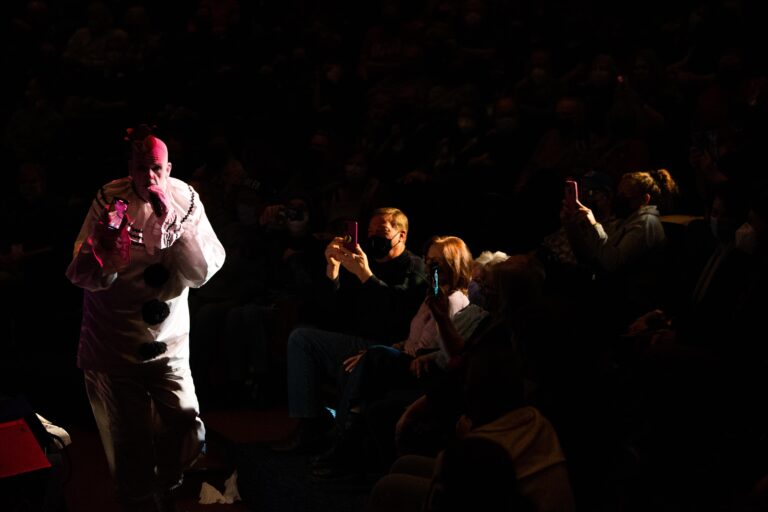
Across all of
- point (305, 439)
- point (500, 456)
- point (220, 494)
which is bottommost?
point (220, 494)

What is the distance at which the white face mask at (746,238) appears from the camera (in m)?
3.29

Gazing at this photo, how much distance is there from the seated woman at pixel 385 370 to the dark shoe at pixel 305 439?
1.22ft

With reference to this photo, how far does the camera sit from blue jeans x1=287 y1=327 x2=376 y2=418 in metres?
4.59

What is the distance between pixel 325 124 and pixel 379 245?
123 inches

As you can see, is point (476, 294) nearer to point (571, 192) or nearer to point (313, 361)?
point (571, 192)

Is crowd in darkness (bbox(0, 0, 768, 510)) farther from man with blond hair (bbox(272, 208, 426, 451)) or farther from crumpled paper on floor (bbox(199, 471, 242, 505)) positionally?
crumpled paper on floor (bbox(199, 471, 242, 505))

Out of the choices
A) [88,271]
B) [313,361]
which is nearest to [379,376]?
[313,361]

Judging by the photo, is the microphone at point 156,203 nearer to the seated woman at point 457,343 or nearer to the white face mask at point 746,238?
the seated woman at point 457,343

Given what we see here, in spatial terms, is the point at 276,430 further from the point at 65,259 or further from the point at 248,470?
the point at 65,259

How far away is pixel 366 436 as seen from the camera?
13.6ft

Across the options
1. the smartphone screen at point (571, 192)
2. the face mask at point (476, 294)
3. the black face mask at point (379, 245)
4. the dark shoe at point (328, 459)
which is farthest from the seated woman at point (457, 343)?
the black face mask at point (379, 245)

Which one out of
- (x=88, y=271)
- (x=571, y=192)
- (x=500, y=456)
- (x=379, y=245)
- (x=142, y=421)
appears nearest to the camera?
(x=500, y=456)

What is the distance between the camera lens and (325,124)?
764cm

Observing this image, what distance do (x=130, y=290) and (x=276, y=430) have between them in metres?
1.75
